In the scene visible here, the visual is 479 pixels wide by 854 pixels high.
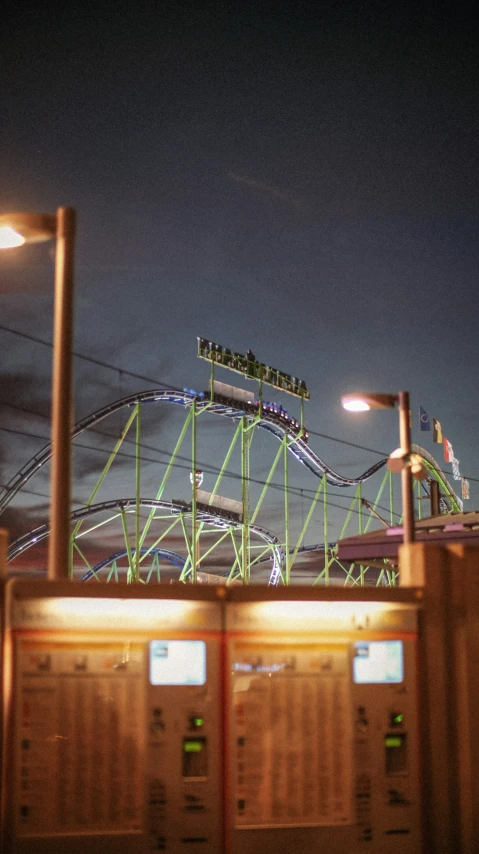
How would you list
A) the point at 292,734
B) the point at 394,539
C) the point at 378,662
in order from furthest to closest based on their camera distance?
the point at 394,539 → the point at 378,662 → the point at 292,734

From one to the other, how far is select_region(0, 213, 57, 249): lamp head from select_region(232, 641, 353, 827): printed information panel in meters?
→ 4.06

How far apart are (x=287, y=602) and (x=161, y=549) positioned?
2188 inches

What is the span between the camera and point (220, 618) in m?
8.34

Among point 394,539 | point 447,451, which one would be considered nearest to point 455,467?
point 447,451

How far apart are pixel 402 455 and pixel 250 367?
1697 inches

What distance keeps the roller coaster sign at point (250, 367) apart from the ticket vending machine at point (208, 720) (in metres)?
44.6

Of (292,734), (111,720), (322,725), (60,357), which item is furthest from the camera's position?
(60,357)

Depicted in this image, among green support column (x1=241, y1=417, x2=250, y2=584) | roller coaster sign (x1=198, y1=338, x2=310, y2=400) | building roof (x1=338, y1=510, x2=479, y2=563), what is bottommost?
building roof (x1=338, y1=510, x2=479, y2=563)

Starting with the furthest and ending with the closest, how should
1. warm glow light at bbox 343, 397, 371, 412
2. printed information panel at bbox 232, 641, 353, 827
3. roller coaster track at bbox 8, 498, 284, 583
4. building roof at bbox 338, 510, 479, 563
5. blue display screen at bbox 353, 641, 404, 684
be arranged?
1. roller coaster track at bbox 8, 498, 284, 583
2. building roof at bbox 338, 510, 479, 563
3. warm glow light at bbox 343, 397, 371, 412
4. blue display screen at bbox 353, 641, 404, 684
5. printed information panel at bbox 232, 641, 353, 827

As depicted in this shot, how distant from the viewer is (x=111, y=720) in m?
7.97

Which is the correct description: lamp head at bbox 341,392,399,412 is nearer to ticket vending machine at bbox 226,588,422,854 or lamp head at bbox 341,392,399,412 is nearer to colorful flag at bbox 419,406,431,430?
ticket vending machine at bbox 226,588,422,854

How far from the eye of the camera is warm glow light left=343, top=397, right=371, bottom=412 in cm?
1410

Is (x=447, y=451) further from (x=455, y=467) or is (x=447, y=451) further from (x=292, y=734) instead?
(x=292, y=734)

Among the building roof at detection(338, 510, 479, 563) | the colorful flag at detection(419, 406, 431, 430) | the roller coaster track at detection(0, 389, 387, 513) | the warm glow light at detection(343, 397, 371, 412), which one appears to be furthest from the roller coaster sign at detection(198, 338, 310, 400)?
the warm glow light at detection(343, 397, 371, 412)
